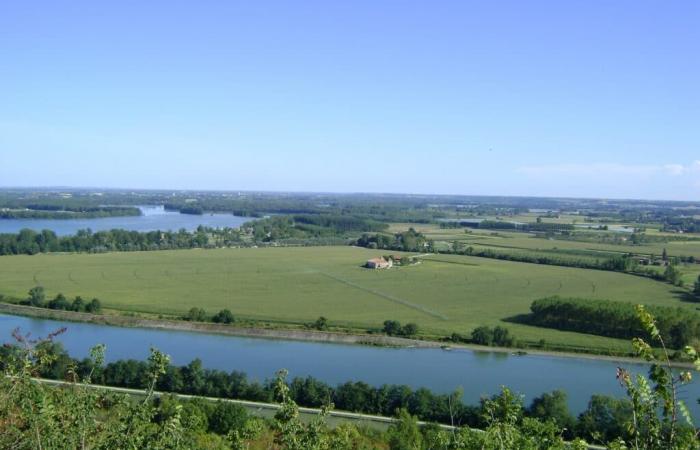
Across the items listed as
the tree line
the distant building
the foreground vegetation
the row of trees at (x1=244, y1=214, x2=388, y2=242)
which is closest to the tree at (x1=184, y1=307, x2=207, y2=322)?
the tree line

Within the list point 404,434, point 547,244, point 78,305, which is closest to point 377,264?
point 78,305

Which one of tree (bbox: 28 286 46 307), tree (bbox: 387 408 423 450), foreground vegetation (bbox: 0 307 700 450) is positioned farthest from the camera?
tree (bbox: 28 286 46 307)

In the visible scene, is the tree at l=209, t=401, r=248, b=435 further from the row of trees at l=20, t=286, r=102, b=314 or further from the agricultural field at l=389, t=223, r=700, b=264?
the agricultural field at l=389, t=223, r=700, b=264

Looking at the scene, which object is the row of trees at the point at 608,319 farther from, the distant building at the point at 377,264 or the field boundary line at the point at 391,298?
the distant building at the point at 377,264

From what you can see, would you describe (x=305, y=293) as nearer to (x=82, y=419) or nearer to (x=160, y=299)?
(x=160, y=299)

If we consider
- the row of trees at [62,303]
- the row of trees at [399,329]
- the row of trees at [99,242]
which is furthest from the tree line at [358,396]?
the row of trees at [99,242]

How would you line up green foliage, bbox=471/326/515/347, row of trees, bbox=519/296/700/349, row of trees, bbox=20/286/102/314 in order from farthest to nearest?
row of trees, bbox=20/286/102/314 → green foliage, bbox=471/326/515/347 → row of trees, bbox=519/296/700/349

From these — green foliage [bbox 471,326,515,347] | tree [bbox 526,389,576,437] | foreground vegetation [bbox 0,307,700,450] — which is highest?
foreground vegetation [bbox 0,307,700,450]
